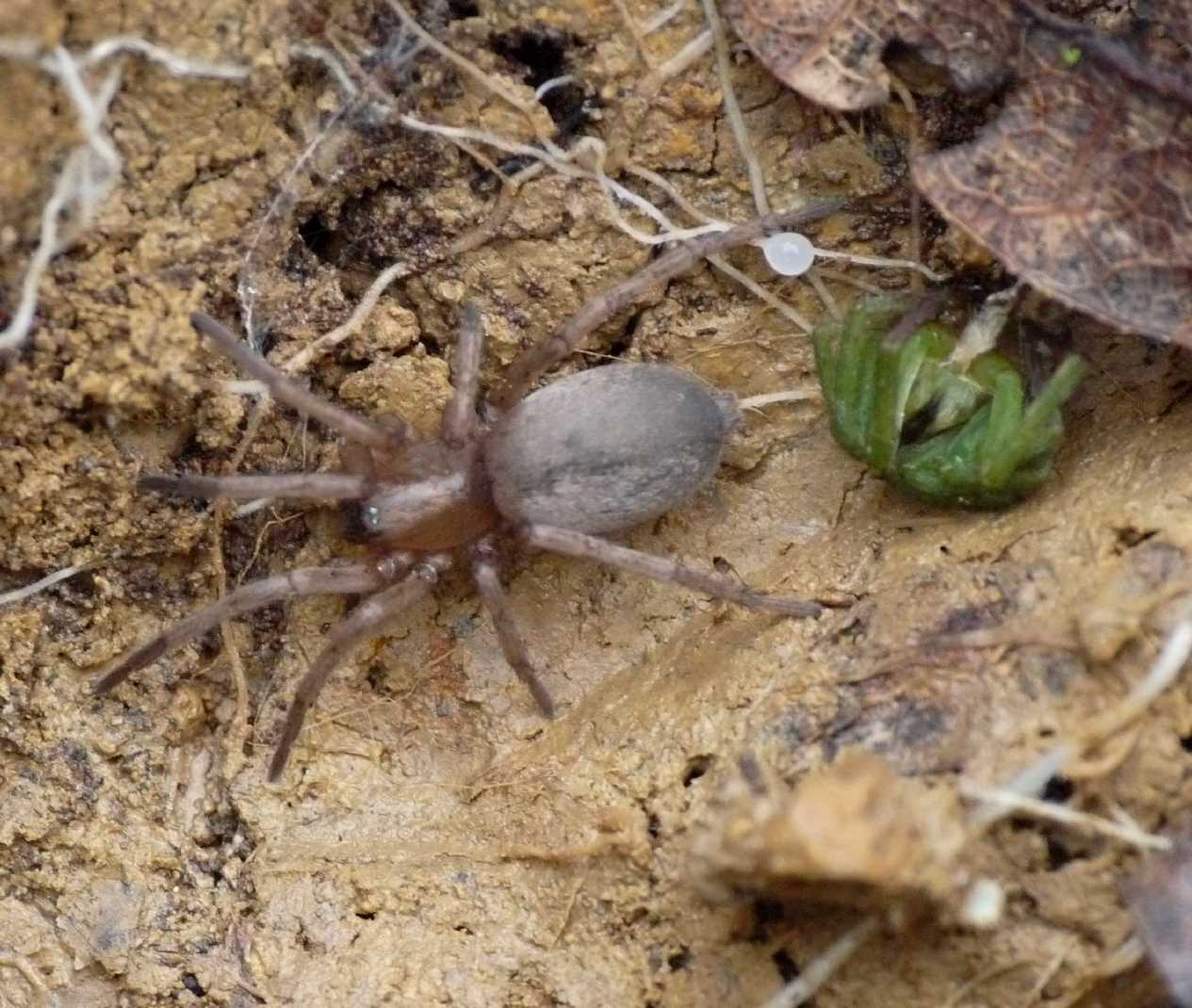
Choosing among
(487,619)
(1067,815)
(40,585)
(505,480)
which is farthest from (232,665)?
(1067,815)

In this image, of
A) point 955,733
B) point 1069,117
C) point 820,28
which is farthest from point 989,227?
point 955,733

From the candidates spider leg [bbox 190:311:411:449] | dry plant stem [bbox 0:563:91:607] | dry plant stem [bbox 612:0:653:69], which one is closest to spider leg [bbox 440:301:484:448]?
spider leg [bbox 190:311:411:449]

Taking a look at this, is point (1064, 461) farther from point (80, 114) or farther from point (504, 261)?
point (80, 114)

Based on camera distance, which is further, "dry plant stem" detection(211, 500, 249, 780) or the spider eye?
the spider eye

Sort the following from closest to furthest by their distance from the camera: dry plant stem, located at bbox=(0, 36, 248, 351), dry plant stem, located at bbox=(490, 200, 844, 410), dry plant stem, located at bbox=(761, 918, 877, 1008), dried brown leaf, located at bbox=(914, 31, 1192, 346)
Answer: dry plant stem, located at bbox=(761, 918, 877, 1008)
dry plant stem, located at bbox=(0, 36, 248, 351)
dried brown leaf, located at bbox=(914, 31, 1192, 346)
dry plant stem, located at bbox=(490, 200, 844, 410)

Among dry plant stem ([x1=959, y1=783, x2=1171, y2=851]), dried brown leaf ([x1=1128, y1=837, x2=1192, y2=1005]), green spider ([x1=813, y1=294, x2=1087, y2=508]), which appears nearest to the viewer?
dried brown leaf ([x1=1128, y1=837, x2=1192, y2=1005])

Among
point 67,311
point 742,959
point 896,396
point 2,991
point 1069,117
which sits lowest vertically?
point 2,991

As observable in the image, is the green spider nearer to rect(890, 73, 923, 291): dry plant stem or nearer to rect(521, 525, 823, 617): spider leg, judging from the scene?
rect(890, 73, 923, 291): dry plant stem
